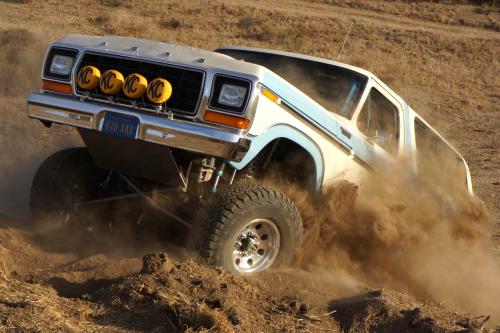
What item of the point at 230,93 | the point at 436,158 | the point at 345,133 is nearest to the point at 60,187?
the point at 230,93

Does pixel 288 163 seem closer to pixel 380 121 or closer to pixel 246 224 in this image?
pixel 246 224

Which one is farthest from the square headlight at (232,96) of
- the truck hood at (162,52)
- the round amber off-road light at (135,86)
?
the round amber off-road light at (135,86)

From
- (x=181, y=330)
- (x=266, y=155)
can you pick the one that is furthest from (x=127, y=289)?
(x=266, y=155)

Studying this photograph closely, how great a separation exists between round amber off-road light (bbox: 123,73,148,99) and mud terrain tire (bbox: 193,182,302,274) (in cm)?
87

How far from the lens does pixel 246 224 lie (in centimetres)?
541

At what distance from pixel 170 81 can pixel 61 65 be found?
918mm

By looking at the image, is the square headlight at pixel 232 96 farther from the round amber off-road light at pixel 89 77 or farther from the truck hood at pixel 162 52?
the round amber off-road light at pixel 89 77

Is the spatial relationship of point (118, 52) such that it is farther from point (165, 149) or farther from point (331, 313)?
point (331, 313)

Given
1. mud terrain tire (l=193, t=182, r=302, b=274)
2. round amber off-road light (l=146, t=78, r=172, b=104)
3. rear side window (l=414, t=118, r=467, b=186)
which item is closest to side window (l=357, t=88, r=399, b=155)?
rear side window (l=414, t=118, r=467, b=186)

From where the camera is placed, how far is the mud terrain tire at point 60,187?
6293mm

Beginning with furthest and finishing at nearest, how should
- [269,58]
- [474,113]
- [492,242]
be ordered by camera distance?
[474,113] < [492,242] < [269,58]

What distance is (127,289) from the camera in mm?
4527

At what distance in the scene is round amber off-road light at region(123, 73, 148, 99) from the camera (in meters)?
5.32

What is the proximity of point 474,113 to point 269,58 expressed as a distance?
14.5 meters
